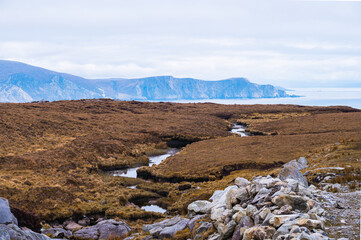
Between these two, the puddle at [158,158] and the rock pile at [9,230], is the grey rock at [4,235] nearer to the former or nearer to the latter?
the rock pile at [9,230]

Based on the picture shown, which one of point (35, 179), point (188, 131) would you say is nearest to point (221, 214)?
point (35, 179)

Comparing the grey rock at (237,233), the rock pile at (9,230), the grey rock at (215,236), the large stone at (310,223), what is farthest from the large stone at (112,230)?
the large stone at (310,223)

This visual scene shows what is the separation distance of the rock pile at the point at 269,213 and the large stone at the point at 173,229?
6.51 feet

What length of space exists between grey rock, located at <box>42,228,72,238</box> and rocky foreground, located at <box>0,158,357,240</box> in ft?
Result: 13.3

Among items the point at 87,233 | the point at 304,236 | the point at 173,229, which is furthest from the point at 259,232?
the point at 87,233

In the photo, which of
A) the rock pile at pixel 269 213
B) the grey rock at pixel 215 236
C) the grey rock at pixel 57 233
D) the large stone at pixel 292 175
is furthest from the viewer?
the grey rock at pixel 57 233

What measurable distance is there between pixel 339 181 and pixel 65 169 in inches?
1512

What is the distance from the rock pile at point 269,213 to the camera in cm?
1352

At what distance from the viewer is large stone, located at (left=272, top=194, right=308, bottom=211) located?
627 inches

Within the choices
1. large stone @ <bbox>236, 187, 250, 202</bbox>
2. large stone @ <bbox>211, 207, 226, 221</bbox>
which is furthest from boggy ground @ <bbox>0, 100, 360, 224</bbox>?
large stone @ <bbox>236, 187, 250, 202</bbox>

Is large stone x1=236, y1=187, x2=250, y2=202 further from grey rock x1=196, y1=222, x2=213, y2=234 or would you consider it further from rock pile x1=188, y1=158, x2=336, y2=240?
grey rock x1=196, y1=222, x2=213, y2=234

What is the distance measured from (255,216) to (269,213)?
0.94 m

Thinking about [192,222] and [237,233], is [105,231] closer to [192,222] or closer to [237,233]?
[192,222]

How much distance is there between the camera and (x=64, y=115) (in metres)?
93.4
